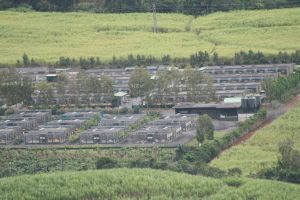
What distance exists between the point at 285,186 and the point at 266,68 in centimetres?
1495

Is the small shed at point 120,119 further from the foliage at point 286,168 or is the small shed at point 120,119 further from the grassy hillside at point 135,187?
the foliage at point 286,168

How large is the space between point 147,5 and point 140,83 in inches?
690

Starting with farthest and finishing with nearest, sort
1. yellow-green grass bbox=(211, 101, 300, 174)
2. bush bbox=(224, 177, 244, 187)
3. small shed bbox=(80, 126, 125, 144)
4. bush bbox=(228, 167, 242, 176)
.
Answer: small shed bbox=(80, 126, 125, 144), yellow-green grass bbox=(211, 101, 300, 174), bush bbox=(228, 167, 242, 176), bush bbox=(224, 177, 244, 187)

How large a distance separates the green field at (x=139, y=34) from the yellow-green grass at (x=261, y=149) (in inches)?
454

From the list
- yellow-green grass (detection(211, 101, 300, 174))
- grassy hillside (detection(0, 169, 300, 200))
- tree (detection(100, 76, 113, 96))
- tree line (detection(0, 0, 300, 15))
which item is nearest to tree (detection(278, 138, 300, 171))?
yellow-green grass (detection(211, 101, 300, 174))

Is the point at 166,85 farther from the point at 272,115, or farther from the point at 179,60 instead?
the point at 179,60

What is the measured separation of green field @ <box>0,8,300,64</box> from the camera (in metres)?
40.2

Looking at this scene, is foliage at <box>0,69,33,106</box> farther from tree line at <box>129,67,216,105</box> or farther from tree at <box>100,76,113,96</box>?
tree line at <box>129,67,216,105</box>

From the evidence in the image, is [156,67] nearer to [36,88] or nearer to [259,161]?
[36,88]

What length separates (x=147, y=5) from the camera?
49.6 meters

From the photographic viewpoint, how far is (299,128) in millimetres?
26078

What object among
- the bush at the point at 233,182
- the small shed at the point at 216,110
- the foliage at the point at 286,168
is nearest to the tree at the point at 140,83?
the small shed at the point at 216,110

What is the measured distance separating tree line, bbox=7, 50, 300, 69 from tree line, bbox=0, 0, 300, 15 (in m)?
10.2

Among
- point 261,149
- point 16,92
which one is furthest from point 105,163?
point 16,92
